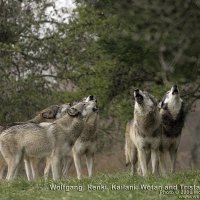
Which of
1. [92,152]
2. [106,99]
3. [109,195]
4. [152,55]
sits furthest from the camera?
[106,99]

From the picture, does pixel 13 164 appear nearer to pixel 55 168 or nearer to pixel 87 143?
pixel 55 168

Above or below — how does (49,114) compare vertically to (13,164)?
above

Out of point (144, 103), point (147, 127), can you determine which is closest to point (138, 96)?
point (144, 103)

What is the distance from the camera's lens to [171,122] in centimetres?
1458

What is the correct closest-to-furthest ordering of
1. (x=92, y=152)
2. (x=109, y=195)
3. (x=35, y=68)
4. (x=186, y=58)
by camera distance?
(x=109, y=195), (x=186, y=58), (x=92, y=152), (x=35, y=68)

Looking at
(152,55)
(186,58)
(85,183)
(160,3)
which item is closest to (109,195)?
(85,183)

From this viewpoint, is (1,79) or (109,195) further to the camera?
(1,79)

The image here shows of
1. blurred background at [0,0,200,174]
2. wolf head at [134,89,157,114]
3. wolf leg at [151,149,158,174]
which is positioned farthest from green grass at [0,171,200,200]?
blurred background at [0,0,200,174]

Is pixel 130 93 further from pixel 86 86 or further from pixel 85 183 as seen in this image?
pixel 85 183

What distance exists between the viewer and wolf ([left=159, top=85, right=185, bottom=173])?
570 inches

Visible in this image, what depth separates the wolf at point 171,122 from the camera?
14.5m

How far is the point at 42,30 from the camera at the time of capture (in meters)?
27.4

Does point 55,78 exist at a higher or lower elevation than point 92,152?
higher

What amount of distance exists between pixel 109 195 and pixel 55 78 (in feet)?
59.4
